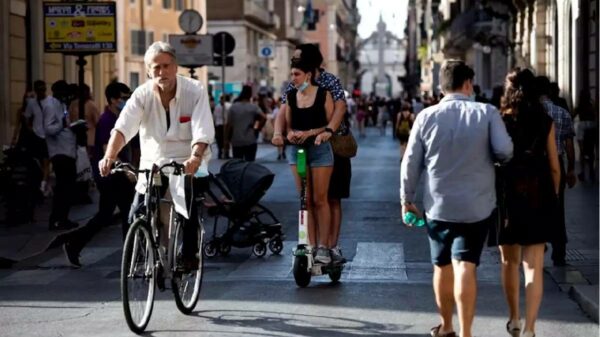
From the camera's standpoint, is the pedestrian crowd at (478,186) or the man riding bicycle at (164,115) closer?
the pedestrian crowd at (478,186)

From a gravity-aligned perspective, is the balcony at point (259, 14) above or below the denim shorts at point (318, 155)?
above

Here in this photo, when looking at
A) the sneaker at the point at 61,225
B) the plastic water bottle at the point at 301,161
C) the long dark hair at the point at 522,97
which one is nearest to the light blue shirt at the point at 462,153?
the long dark hair at the point at 522,97

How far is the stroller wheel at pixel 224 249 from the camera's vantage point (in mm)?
13078

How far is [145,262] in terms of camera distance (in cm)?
870

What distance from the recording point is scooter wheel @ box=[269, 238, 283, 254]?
13.2 m

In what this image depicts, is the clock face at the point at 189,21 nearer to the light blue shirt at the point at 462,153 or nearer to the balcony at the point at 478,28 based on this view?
the light blue shirt at the point at 462,153

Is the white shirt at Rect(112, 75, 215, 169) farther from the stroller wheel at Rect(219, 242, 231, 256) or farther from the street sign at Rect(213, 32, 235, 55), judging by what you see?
the street sign at Rect(213, 32, 235, 55)

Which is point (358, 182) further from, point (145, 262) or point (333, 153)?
point (145, 262)

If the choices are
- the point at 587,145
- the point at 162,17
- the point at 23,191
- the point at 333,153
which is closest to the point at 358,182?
the point at 587,145

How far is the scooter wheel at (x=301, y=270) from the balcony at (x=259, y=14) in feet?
191

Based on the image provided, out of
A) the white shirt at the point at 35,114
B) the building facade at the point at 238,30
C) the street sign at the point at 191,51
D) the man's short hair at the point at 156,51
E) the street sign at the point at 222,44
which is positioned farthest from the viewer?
the building facade at the point at 238,30

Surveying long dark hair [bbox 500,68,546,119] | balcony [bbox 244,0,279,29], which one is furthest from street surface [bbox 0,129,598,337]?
balcony [bbox 244,0,279,29]

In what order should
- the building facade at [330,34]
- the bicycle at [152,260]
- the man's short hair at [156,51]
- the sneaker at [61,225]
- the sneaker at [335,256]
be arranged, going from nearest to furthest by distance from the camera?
1. the bicycle at [152,260]
2. the man's short hair at [156,51]
3. the sneaker at [335,256]
4. the sneaker at [61,225]
5. the building facade at [330,34]

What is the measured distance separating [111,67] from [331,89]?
2544 cm
